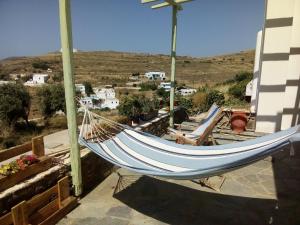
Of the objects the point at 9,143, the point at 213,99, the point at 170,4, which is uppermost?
the point at 170,4

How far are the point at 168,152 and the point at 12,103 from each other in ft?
25.5

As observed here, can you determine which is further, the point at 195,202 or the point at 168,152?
the point at 195,202

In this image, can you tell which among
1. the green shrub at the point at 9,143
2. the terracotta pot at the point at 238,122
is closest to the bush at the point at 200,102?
the terracotta pot at the point at 238,122

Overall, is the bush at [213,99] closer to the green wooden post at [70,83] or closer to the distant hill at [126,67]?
Answer: the green wooden post at [70,83]

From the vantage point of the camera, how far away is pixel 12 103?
349 inches

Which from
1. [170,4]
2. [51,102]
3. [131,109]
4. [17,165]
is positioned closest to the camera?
[17,165]

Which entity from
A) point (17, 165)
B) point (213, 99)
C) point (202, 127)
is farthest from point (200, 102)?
point (17, 165)

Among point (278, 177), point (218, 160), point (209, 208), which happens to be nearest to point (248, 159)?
point (218, 160)

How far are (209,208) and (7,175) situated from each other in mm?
2371

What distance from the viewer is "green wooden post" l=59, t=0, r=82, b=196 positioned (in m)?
2.81

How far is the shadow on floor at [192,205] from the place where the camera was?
2.95m

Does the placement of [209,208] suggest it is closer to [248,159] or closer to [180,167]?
[180,167]

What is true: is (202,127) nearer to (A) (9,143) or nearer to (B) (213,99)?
(A) (9,143)

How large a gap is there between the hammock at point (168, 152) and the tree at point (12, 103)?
20.7 ft
